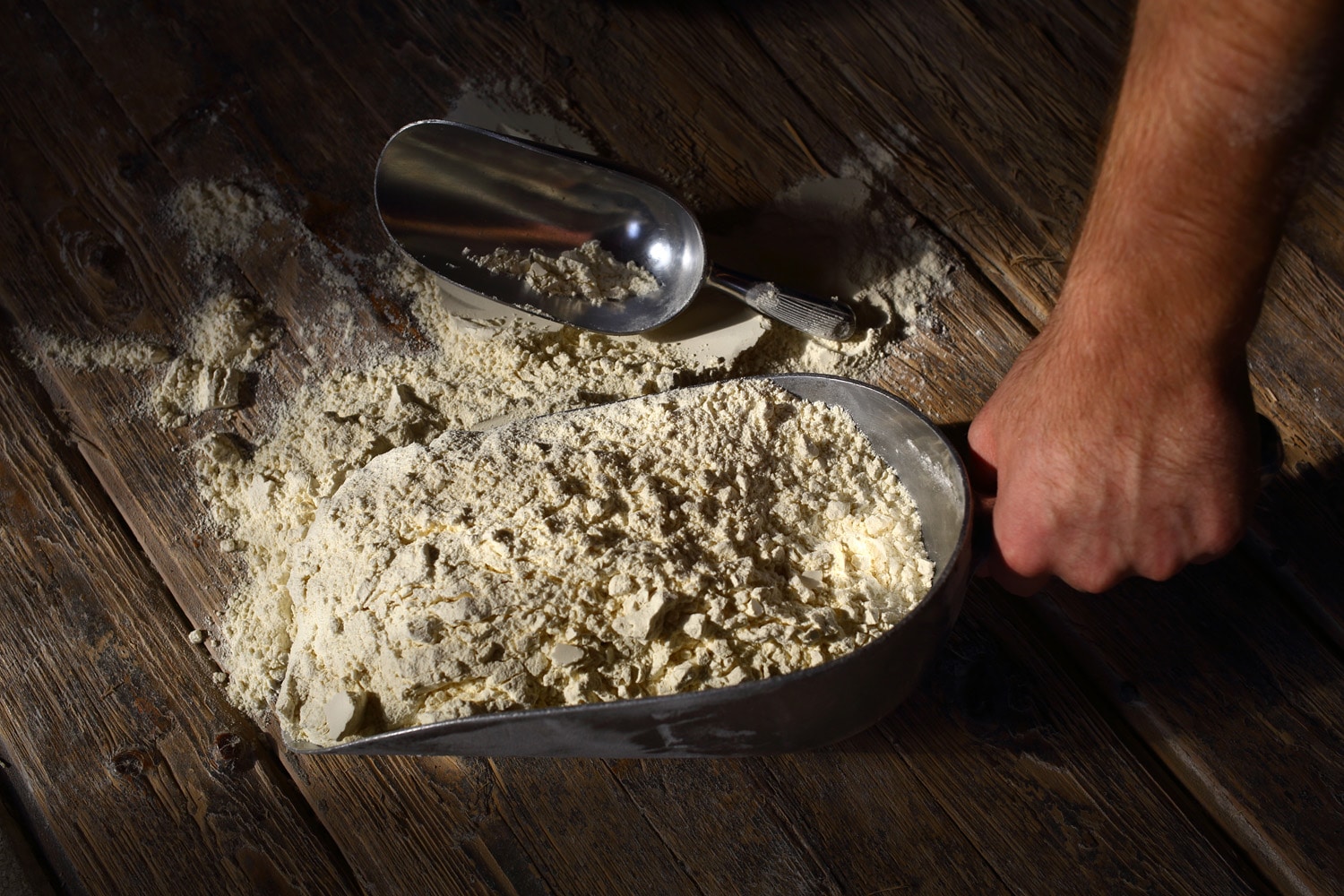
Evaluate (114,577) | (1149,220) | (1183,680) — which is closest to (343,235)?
(114,577)

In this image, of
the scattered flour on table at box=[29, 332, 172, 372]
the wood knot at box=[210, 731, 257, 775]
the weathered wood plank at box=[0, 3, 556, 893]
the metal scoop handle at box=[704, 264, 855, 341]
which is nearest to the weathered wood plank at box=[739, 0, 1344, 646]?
the metal scoop handle at box=[704, 264, 855, 341]

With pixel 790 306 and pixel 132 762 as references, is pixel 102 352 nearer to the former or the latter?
pixel 132 762

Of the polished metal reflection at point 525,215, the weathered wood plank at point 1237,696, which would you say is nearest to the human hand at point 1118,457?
the weathered wood plank at point 1237,696

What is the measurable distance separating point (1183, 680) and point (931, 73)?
751 mm

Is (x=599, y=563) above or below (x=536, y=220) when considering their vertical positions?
below

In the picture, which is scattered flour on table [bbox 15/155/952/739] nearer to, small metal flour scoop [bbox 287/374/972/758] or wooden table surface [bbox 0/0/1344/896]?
wooden table surface [bbox 0/0/1344/896]

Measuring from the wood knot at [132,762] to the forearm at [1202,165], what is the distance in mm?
1010

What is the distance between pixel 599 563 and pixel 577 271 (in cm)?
36

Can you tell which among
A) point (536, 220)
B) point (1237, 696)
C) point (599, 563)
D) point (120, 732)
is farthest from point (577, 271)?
point (1237, 696)

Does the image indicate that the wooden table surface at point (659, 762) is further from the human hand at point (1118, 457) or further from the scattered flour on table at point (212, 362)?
the human hand at point (1118, 457)

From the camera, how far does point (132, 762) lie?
→ 86 cm

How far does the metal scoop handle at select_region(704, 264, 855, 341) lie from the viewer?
2.77 feet

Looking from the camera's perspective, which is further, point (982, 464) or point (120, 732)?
point (120, 732)

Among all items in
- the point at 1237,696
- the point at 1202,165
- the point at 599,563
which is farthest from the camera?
the point at 1237,696
